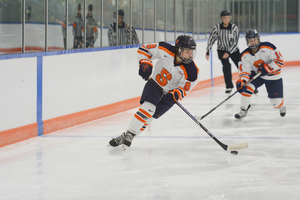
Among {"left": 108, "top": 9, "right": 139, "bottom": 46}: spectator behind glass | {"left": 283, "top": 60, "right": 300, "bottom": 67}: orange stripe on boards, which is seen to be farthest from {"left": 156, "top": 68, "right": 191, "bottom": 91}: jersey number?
{"left": 283, "top": 60, "right": 300, "bottom": 67}: orange stripe on boards

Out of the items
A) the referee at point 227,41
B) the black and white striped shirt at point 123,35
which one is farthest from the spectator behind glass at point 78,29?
the referee at point 227,41

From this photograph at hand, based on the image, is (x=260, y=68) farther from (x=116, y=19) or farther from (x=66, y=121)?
(x=66, y=121)

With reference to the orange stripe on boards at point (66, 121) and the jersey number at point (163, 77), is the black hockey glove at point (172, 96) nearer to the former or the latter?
the jersey number at point (163, 77)

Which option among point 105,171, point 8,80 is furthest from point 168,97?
point 8,80

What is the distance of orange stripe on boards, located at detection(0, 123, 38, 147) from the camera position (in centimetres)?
396

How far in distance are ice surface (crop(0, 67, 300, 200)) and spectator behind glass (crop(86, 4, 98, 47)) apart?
3.09ft

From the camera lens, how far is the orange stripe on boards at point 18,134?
3.96 meters

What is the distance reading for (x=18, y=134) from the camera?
4137 mm

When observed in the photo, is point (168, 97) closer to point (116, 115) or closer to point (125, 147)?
point (125, 147)

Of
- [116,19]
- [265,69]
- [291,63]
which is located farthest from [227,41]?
[291,63]

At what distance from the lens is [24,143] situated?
4.09 m

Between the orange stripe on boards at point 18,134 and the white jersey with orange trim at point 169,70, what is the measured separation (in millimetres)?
1201

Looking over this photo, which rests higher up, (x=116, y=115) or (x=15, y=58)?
(x=15, y=58)

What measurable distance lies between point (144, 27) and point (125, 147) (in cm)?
341
